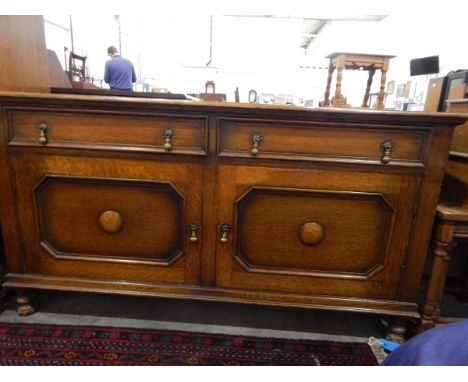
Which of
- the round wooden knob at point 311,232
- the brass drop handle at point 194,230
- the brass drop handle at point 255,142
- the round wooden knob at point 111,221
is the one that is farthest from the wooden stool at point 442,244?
the round wooden knob at point 111,221

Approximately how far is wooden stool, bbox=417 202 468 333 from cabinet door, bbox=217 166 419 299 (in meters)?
0.10

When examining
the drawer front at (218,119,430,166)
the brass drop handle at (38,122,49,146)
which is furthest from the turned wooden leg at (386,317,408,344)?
the brass drop handle at (38,122,49,146)

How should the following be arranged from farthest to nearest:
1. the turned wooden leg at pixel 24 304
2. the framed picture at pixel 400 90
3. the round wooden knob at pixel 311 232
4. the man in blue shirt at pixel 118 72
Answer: the framed picture at pixel 400 90
the man in blue shirt at pixel 118 72
the turned wooden leg at pixel 24 304
the round wooden knob at pixel 311 232

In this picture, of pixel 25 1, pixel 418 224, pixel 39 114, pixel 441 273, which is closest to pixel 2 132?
pixel 39 114

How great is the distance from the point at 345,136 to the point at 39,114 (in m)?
0.88

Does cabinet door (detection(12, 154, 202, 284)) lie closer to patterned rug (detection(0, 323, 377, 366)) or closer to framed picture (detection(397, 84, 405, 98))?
patterned rug (detection(0, 323, 377, 366))

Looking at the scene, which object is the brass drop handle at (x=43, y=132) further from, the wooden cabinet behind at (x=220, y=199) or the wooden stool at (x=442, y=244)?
the wooden stool at (x=442, y=244)

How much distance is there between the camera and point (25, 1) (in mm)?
927

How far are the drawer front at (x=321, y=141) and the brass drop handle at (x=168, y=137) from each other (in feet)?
0.45

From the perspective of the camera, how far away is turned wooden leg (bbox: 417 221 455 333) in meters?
0.90

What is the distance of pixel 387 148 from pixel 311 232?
314mm

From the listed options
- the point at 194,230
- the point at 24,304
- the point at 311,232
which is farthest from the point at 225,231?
the point at 24,304

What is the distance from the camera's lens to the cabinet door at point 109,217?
3.05 feet

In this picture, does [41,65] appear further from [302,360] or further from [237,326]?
[302,360]
